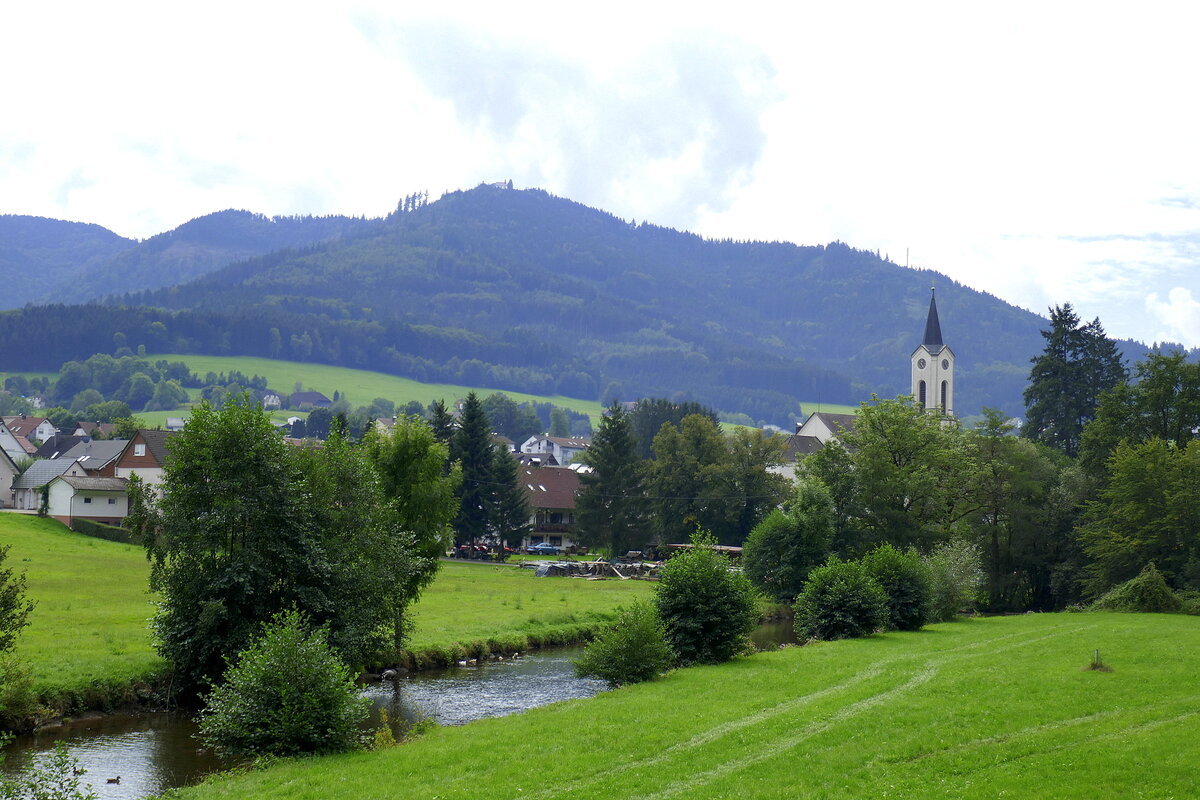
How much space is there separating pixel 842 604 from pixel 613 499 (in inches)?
2032

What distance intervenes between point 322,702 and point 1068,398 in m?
84.5

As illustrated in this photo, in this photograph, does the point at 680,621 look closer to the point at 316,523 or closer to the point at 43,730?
the point at 316,523

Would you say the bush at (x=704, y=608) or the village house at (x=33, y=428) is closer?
the bush at (x=704, y=608)

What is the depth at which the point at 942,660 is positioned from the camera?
34375 mm

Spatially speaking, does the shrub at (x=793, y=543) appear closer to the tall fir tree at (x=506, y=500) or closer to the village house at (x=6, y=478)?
the tall fir tree at (x=506, y=500)

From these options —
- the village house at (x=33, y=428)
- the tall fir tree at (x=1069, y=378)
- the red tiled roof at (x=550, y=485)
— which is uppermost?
the tall fir tree at (x=1069, y=378)

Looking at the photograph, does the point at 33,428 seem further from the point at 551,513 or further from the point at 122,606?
the point at 122,606

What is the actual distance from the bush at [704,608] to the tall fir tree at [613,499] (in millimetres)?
56988

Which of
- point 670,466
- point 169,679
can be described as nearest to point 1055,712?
point 169,679

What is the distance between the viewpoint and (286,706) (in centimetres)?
2323

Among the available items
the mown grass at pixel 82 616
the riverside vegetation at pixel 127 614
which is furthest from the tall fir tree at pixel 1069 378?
the mown grass at pixel 82 616

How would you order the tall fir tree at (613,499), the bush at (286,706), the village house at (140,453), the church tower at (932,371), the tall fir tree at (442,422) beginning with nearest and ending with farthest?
1. the bush at (286,706)
2. the tall fir tree at (442,422)
3. the tall fir tree at (613,499)
4. the village house at (140,453)
5. the church tower at (932,371)

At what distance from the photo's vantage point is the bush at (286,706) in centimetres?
2336

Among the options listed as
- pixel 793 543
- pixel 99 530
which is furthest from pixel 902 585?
pixel 99 530
